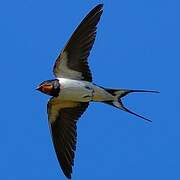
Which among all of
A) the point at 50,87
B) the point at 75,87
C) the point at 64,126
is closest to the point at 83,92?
the point at 75,87

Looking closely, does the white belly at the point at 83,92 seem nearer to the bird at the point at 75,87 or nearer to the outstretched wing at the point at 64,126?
the bird at the point at 75,87

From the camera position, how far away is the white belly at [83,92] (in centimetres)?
555

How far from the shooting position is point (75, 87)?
219 inches

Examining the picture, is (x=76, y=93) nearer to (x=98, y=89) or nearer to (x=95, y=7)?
(x=98, y=89)

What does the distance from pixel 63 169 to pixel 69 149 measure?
6.1 inches

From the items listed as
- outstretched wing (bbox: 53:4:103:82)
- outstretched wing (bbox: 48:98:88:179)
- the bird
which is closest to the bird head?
the bird

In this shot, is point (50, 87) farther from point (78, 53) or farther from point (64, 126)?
point (64, 126)

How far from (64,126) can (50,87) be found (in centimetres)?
48

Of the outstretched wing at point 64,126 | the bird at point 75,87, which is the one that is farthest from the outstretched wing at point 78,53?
the outstretched wing at point 64,126

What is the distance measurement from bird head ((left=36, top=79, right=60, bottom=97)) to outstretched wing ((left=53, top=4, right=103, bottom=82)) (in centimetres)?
11

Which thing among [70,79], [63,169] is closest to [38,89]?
[70,79]

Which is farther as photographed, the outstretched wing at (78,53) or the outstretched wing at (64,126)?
the outstretched wing at (64,126)

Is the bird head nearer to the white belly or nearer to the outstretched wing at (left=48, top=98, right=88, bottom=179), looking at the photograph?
the white belly

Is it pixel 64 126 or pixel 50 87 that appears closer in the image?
pixel 50 87
